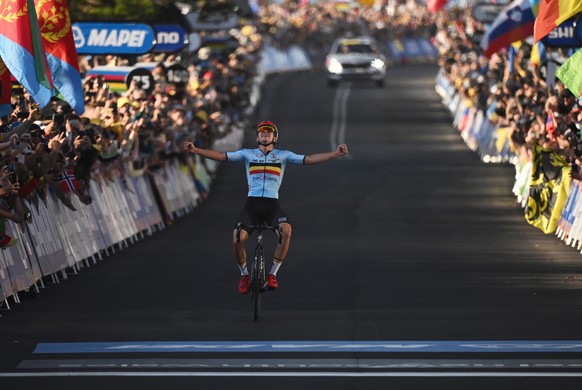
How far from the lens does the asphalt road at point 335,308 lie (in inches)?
591

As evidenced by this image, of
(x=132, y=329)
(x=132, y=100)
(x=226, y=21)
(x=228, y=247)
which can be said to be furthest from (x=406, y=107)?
(x=132, y=329)

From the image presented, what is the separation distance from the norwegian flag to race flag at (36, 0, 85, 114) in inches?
101

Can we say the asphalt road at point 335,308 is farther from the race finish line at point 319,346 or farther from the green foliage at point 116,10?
the green foliage at point 116,10

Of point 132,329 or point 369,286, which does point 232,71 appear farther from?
point 132,329

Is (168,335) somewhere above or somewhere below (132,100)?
above

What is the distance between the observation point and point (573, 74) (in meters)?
24.5

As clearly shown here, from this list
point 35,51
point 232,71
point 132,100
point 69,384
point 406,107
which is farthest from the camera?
point 406,107

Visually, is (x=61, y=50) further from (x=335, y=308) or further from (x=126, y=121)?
(x=335, y=308)

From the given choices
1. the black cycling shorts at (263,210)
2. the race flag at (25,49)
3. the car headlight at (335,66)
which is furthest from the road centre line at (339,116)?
the black cycling shorts at (263,210)

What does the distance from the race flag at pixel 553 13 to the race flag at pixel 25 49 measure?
7.42m

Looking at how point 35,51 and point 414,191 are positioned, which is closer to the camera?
point 35,51

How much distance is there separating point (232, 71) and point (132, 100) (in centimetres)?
2414

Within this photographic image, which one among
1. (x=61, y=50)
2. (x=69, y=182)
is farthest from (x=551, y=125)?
(x=69, y=182)

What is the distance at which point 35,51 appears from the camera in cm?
2355
